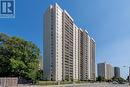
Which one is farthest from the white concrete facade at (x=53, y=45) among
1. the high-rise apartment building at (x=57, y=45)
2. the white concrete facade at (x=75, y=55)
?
the white concrete facade at (x=75, y=55)

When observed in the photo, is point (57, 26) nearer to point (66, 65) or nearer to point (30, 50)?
point (66, 65)

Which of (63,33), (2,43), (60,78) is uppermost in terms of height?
(63,33)

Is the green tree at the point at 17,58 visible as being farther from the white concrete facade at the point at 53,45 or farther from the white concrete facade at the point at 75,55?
the white concrete facade at the point at 75,55

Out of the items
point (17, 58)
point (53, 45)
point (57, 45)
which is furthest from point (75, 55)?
point (17, 58)

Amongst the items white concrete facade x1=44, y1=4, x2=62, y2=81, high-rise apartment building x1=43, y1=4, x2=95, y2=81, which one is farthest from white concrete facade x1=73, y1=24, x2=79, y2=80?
white concrete facade x1=44, y1=4, x2=62, y2=81

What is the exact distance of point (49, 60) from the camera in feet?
521

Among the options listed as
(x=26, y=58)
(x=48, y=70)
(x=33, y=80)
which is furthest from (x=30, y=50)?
(x=48, y=70)

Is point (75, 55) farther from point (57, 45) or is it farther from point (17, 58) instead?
point (17, 58)

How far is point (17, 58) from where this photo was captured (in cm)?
8594

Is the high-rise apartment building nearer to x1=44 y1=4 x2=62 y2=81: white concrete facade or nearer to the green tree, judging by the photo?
x1=44 y1=4 x2=62 y2=81: white concrete facade

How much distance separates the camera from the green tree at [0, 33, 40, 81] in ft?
276

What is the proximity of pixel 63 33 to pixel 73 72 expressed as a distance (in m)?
28.1

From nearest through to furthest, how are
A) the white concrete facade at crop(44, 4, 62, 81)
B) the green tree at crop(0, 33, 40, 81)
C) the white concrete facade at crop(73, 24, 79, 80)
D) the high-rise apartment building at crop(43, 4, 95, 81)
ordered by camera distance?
the green tree at crop(0, 33, 40, 81) → the white concrete facade at crop(44, 4, 62, 81) → the high-rise apartment building at crop(43, 4, 95, 81) → the white concrete facade at crop(73, 24, 79, 80)

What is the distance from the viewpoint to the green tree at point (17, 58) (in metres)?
84.2
